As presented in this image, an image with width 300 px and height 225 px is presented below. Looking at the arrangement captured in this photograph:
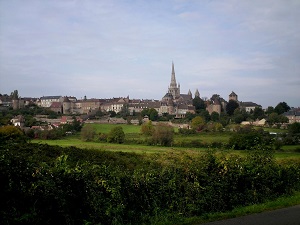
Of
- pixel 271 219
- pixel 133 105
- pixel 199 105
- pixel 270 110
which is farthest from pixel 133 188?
pixel 133 105

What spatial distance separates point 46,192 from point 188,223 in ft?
10.6

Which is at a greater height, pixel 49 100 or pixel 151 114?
pixel 49 100

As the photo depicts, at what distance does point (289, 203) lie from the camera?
9.79 metres

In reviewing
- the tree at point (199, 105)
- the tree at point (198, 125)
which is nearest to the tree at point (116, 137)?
the tree at point (198, 125)

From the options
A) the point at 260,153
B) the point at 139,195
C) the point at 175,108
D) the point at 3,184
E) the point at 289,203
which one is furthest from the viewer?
the point at 175,108

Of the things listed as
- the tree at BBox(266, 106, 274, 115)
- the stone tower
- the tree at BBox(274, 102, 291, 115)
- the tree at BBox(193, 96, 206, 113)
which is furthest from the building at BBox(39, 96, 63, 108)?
the tree at BBox(274, 102, 291, 115)

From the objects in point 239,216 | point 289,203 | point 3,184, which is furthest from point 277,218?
point 3,184

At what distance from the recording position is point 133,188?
29.0ft

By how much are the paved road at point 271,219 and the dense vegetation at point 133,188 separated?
1097 millimetres

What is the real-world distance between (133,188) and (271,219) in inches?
137

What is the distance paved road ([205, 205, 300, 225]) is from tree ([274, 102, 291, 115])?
324ft

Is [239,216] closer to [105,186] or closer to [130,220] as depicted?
[130,220]

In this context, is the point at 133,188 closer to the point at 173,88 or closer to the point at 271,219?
the point at 271,219

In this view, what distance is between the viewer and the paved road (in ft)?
25.5
